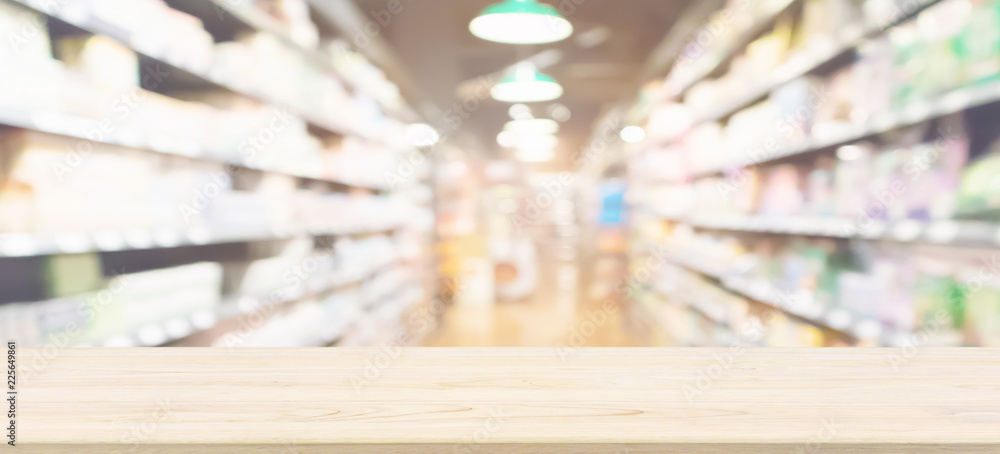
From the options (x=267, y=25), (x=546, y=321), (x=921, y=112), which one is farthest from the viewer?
(x=546, y=321)

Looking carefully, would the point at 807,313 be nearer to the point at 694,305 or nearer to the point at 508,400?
the point at 694,305

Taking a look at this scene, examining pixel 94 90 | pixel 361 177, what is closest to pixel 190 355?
pixel 94 90

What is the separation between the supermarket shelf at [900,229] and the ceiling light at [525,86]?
1.65 m

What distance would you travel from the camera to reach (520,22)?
9.62 feet

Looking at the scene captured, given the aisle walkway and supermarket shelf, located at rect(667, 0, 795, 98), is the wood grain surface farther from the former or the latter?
the aisle walkway

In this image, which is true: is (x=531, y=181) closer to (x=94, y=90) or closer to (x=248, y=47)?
(x=248, y=47)

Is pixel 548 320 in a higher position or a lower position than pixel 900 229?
lower

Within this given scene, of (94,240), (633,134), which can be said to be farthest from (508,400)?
(633,134)

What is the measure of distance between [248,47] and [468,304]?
4914 mm

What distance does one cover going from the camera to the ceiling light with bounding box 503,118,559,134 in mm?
6609

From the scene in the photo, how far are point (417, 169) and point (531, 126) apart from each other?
1605 mm

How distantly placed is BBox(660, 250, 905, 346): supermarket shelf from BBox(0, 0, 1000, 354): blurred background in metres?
0.01

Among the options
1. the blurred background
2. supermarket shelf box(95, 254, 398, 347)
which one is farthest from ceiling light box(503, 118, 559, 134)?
supermarket shelf box(95, 254, 398, 347)

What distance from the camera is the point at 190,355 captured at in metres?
1.25
